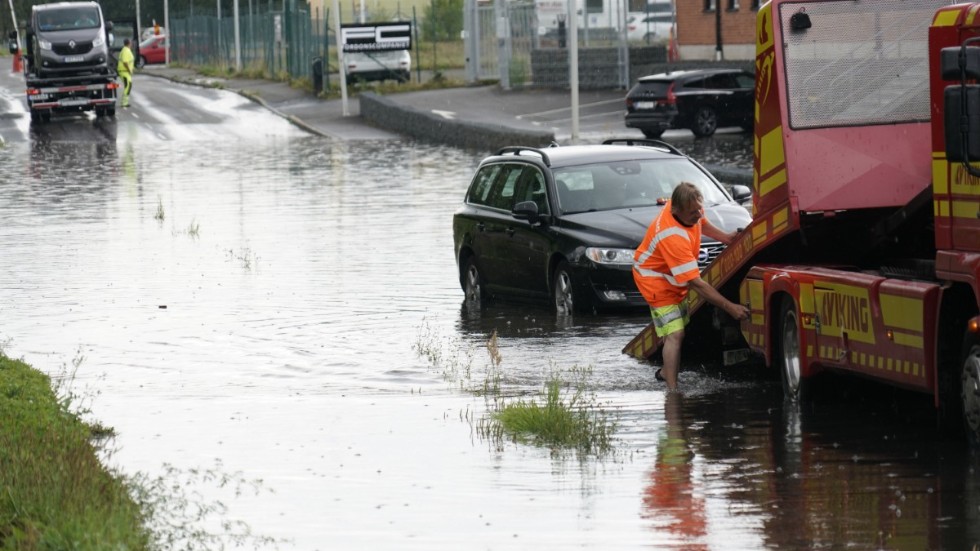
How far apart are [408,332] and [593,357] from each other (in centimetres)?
226

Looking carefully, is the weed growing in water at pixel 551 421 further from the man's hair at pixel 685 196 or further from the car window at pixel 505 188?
the car window at pixel 505 188

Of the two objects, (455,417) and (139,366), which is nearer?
(455,417)

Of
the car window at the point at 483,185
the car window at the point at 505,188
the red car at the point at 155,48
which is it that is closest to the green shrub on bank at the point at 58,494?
the car window at the point at 505,188

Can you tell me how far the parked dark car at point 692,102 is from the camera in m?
41.2

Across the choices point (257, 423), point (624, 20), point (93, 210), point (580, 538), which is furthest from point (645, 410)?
point (624, 20)

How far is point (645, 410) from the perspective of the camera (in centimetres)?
1141

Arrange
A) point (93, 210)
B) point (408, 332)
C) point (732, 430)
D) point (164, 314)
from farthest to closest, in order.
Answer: point (93, 210)
point (164, 314)
point (408, 332)
point (732, 430)

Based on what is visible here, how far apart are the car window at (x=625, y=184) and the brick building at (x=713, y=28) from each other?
125 feet

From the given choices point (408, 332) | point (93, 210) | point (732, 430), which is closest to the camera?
point (732, 430)

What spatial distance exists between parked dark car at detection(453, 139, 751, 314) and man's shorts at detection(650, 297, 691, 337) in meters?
2.97

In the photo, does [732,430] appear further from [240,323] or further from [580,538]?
[240,323]

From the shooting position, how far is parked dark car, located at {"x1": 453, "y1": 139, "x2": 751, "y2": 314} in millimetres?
16219

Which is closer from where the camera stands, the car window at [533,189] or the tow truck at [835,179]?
the tow truck at [835,179]

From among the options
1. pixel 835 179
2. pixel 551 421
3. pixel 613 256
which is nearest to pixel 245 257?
pixel 613 256
